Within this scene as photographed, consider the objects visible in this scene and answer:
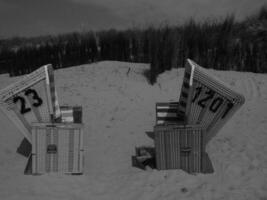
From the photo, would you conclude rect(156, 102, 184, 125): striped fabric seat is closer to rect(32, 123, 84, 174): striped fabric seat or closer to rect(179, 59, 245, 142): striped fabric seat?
rect(179, 59, 245, 142): striped fabric seat

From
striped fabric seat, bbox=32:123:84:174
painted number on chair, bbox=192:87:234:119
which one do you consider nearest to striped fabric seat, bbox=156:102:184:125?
painted number on chair, bbox=192:87:234:119

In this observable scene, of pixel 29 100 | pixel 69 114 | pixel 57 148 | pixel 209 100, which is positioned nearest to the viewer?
pixel 57 148

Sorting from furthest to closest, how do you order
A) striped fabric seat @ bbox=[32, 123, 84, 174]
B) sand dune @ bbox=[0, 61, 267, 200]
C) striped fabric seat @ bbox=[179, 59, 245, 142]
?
striped fabric seat @ bbox=[179, 59, 245, 142], striped fabric seat @ bbox=[32, 123, 84, 174], sand dune @ bbox=[0, 61, 267, 200]

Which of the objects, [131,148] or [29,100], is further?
[131,148]

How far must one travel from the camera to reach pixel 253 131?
17.5ft

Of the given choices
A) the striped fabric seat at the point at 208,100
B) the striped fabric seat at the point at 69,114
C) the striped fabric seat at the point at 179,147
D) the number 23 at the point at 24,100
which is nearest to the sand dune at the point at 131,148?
the striped fabric seat at the point at 179,147

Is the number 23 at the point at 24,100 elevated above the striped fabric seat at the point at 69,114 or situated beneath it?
elevated above

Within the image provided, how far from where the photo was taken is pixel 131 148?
4727 mm

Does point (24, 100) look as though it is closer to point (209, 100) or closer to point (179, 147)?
point (179, 147)

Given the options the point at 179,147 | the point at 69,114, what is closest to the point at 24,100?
the point at 69,114

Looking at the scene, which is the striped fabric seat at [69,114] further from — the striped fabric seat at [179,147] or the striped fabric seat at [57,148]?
the striped fabric seat at [179,147]

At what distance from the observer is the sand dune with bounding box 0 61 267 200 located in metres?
3.13

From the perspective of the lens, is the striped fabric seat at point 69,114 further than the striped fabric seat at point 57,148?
Yes

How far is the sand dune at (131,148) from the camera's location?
3.13 m
